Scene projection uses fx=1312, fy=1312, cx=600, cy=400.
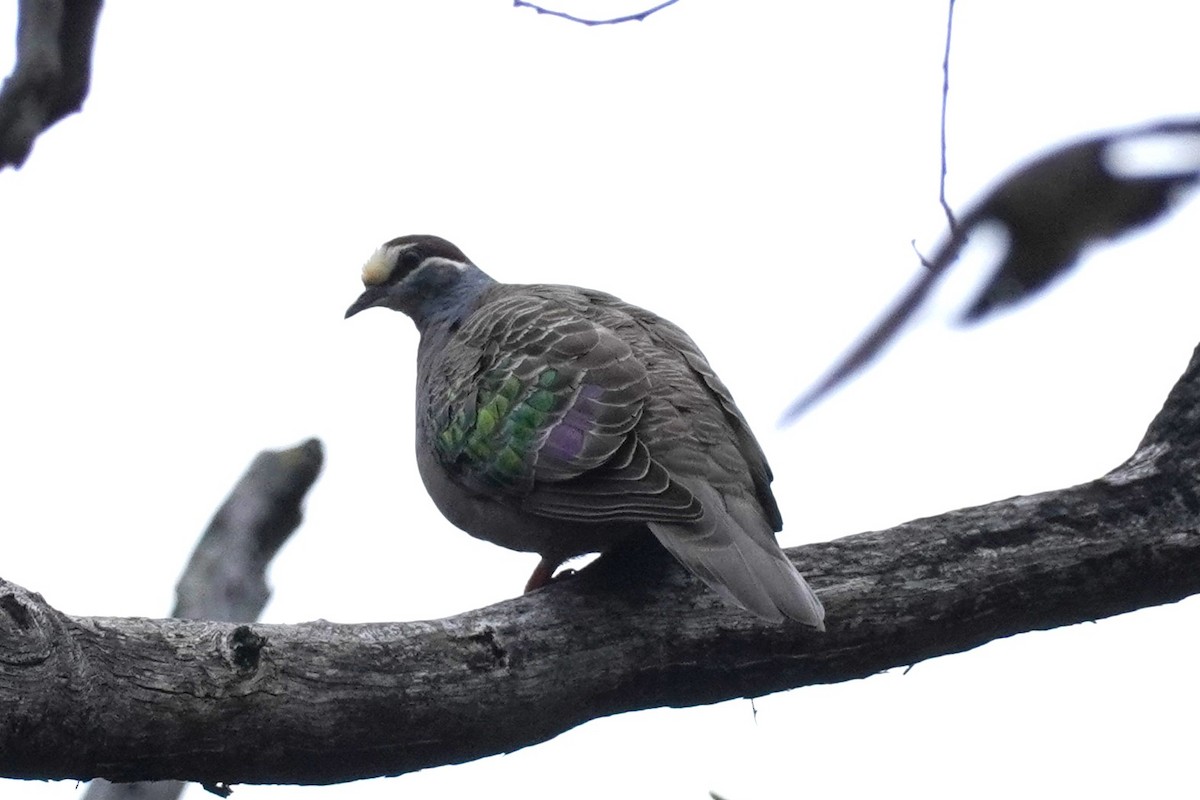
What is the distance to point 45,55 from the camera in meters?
1.98

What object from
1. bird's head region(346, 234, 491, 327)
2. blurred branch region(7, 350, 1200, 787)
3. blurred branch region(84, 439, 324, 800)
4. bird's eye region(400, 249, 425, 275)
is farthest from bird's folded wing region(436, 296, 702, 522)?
blurred branch region(84, 439, 324, 800)

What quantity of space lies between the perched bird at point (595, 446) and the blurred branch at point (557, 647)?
231 mm

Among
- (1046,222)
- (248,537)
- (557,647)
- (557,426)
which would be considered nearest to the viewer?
(1046,222)

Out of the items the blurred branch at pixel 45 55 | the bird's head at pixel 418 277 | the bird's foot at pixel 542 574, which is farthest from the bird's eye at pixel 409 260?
the blurred branch at pixel 45 55

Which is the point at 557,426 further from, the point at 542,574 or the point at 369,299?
the point at 369,299

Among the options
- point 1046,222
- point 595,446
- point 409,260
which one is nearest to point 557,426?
point 595,446

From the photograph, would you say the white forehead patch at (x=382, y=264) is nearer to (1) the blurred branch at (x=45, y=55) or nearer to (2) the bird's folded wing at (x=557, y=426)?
(2) the bird's folded wing at (x=557, y=426)

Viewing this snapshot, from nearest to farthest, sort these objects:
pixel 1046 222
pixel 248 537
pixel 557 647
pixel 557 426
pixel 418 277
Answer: pixel 1046 222, pixel 557 647, pixel 557 426, pixel 418 277, pixel 248 537

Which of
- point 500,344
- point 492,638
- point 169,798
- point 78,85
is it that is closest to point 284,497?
point 169,798

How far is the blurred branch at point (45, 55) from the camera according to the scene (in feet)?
6.45

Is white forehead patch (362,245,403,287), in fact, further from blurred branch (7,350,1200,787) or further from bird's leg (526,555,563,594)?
blurred branch (7,350,1200,787)

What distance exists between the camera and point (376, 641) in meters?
2.97

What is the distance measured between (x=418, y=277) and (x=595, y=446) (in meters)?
2.21

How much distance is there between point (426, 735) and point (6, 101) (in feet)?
5.30
